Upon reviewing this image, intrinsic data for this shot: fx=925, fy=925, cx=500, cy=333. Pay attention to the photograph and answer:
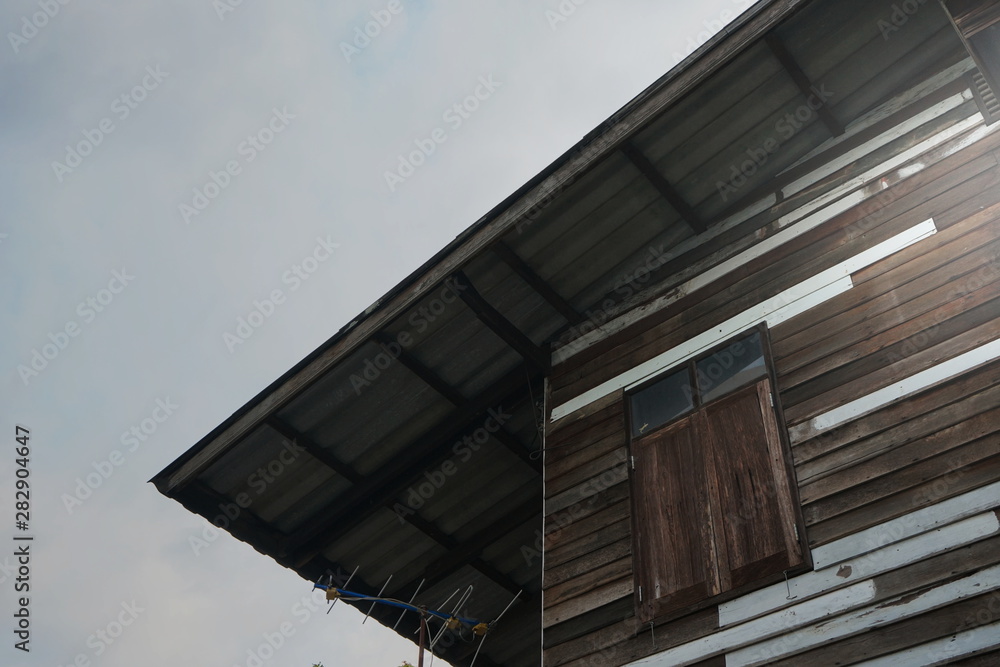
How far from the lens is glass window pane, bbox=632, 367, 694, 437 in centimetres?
764

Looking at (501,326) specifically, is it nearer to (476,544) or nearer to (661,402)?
(661,402)

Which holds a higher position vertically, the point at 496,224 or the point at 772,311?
the point at 496,224

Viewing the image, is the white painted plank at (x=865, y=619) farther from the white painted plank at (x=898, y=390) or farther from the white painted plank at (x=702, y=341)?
the white painted plank at (x=702, y=341)

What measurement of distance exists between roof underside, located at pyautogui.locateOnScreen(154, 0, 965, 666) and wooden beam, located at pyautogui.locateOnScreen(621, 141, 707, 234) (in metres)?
0.02

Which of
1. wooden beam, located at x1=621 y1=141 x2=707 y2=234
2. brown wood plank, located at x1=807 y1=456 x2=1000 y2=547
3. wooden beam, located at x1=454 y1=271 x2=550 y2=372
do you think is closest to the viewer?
brown wood plank, located at x1=807 y1=456 x2=1000 y2=547

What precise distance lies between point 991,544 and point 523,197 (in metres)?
4.64

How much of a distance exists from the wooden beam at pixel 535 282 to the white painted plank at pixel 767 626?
12.0 feet

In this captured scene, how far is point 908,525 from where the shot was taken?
18.4ft

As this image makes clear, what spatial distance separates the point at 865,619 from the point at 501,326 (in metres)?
4.52

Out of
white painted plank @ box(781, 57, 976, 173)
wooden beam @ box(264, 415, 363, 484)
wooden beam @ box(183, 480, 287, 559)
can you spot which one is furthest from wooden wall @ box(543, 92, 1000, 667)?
wooden beam @ box(183, 480, 287, 559)

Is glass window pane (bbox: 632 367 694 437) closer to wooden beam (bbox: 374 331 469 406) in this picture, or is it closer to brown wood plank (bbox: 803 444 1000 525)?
brown wood plank (bbox: 803 444 1000 525)

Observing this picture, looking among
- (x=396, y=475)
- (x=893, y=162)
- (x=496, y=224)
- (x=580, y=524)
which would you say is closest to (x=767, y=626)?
(x=580, y=524)

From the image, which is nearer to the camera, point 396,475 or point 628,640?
point 628,640

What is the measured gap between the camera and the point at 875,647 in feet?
17.4
